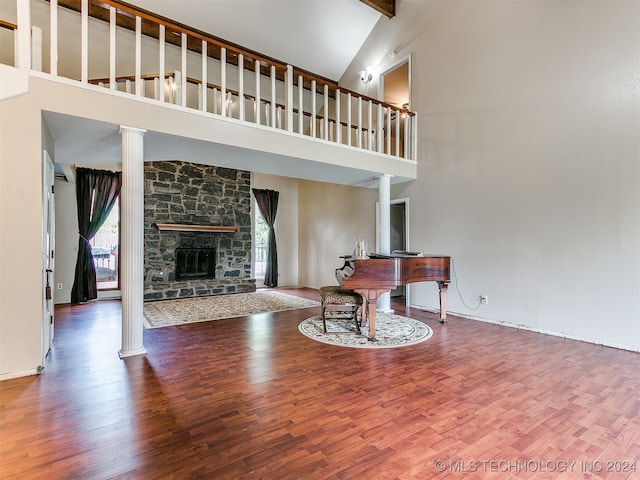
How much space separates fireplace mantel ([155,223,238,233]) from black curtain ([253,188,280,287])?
1.03 metres

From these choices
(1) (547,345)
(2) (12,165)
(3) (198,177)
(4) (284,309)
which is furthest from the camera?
(3) (198,177)

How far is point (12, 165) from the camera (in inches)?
108

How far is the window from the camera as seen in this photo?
6.68m

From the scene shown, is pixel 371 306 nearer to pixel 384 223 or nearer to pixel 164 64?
pixel 384 223

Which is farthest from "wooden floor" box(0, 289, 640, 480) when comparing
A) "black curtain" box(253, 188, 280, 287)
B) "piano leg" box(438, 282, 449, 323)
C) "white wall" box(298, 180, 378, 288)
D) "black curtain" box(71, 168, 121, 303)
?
"black curtain" box(253, 188, 280, 287)

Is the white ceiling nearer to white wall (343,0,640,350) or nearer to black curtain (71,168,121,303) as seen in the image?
white wall (343,0,640,350)

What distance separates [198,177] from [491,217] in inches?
244

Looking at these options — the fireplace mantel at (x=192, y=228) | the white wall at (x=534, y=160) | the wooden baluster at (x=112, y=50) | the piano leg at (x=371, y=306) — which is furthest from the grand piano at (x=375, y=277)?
the fireplace mantel at (x=192, y=228)

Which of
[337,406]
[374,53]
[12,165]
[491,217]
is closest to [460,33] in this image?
[374,53]

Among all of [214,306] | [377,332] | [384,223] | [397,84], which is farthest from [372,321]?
[397,84]

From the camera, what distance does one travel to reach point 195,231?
7395 millimetres

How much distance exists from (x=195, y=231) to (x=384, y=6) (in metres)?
6.06

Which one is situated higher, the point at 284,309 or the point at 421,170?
the point at 421,170

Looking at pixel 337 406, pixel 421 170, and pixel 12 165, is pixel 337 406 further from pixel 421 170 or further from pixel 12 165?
pixel 421 170
